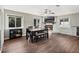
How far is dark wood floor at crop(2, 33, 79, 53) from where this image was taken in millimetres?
2072

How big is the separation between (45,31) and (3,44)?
95 cm

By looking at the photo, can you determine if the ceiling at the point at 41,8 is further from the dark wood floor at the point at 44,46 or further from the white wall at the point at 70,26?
the dark wood floor at the point at 44,46

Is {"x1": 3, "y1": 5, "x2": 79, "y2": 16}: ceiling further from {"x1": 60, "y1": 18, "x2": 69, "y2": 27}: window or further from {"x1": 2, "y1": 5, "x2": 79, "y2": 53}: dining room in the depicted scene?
{"x1": 60, "y1": 18, "x2": 69, "y2": 27}: window

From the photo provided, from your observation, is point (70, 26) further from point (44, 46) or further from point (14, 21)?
point (14, 21)

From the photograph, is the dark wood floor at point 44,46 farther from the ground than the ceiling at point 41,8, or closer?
closer

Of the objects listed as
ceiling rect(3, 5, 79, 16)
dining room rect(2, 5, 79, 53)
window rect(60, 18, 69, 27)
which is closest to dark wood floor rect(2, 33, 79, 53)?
dining room rect(2, 5, 79, 53)

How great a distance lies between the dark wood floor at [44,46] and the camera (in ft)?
6.80

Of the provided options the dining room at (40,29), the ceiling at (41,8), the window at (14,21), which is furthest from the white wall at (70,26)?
the window at (14,21)

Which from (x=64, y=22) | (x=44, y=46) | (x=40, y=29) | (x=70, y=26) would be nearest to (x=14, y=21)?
(x=40, y=29)

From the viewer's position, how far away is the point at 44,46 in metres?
2.12
